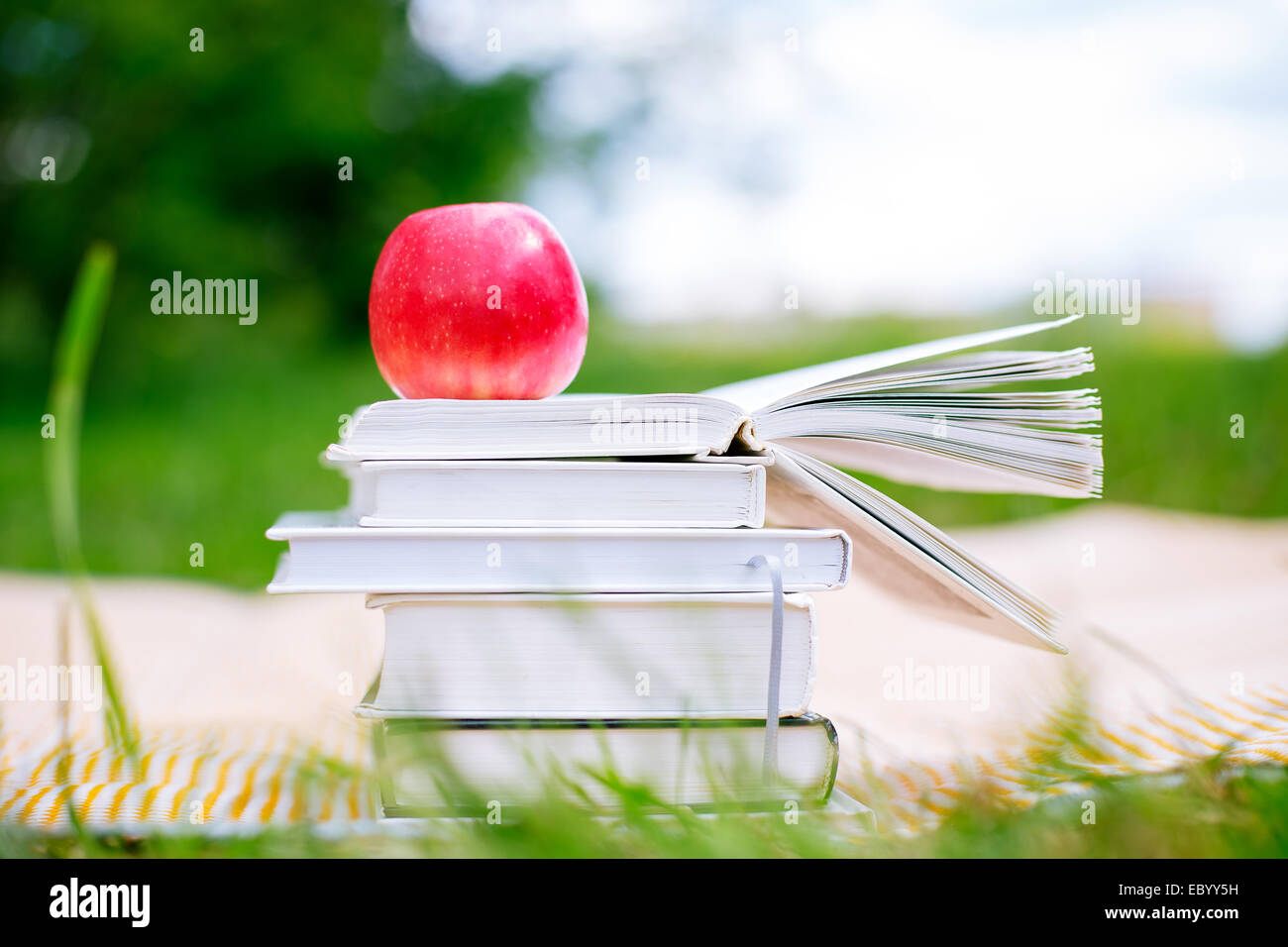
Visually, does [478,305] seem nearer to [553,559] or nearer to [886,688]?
[553,559]

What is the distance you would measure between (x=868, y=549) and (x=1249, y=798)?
39cm

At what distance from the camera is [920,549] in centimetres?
94

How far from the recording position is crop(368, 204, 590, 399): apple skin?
3.40ft

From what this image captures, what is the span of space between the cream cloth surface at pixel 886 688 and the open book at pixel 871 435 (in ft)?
0.40

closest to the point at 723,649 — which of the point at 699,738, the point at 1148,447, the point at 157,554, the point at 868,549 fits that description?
the point at 699,738

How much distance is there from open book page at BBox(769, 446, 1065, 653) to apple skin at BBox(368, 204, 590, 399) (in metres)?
0.27

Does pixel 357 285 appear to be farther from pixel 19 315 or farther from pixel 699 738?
pixel 699 738

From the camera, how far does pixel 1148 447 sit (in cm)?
311

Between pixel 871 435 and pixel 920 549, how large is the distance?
12 cm

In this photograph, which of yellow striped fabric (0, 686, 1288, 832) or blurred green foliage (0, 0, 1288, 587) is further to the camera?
blurred green foliage (0, 0, 1288, 587)

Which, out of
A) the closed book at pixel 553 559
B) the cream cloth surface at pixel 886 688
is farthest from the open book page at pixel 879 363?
the cream cloth surface at pixel 886 688

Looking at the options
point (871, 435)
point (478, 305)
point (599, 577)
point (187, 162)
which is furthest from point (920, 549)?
point (187, 162)

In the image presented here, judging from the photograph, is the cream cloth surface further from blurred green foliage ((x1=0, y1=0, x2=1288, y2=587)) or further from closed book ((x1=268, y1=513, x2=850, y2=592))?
blurred green foliage ((x1=0, y1=0, x2=1288, y2=587))

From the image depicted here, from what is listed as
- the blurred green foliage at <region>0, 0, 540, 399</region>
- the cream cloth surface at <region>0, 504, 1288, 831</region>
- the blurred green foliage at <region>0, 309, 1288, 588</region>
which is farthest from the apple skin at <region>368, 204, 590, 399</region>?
the blurred green foliage at <region>0, 0, 540, 399</region>
